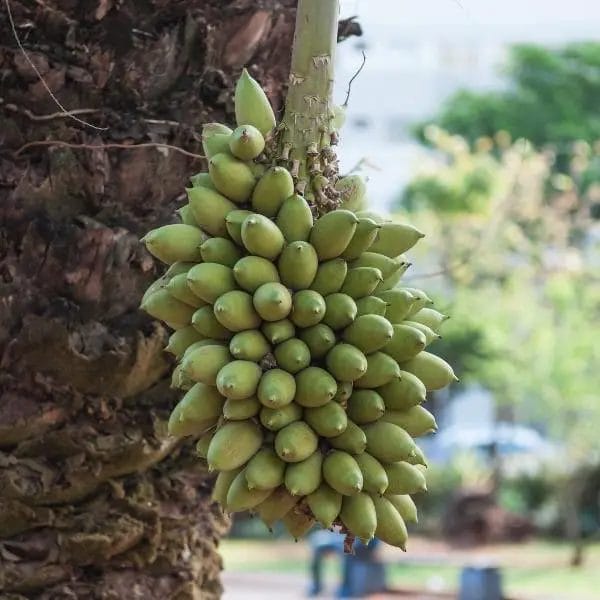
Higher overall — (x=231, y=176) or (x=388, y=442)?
(x=231, y=176)

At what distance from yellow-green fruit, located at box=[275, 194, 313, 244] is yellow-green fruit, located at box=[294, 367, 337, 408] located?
0.81 ft

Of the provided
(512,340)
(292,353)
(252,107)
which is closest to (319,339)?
(292,353)

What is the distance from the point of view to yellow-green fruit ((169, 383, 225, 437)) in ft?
5.79

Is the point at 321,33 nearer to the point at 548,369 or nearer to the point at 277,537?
the point at 548,369

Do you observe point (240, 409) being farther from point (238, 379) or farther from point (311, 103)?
point (311, 103)

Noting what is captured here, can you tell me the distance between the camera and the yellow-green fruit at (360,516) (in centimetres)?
174

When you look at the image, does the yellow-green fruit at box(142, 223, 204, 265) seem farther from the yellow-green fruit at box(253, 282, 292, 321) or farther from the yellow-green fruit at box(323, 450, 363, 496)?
the yellow-green fruit at box(323, 450, 363, 496)

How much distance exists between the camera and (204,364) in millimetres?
1710

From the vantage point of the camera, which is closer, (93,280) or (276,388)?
(276,388)

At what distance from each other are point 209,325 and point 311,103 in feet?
1.58

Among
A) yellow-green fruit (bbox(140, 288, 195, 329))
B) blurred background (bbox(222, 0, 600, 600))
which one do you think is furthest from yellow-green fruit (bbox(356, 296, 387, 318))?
blurred background (bbox(222, 0, 600, 600))

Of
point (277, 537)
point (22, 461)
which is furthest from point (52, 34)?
point (277, 537)

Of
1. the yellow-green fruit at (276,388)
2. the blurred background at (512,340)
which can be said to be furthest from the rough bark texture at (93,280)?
the blurred background at (512,340)

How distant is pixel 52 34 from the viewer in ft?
Result: 8.14
